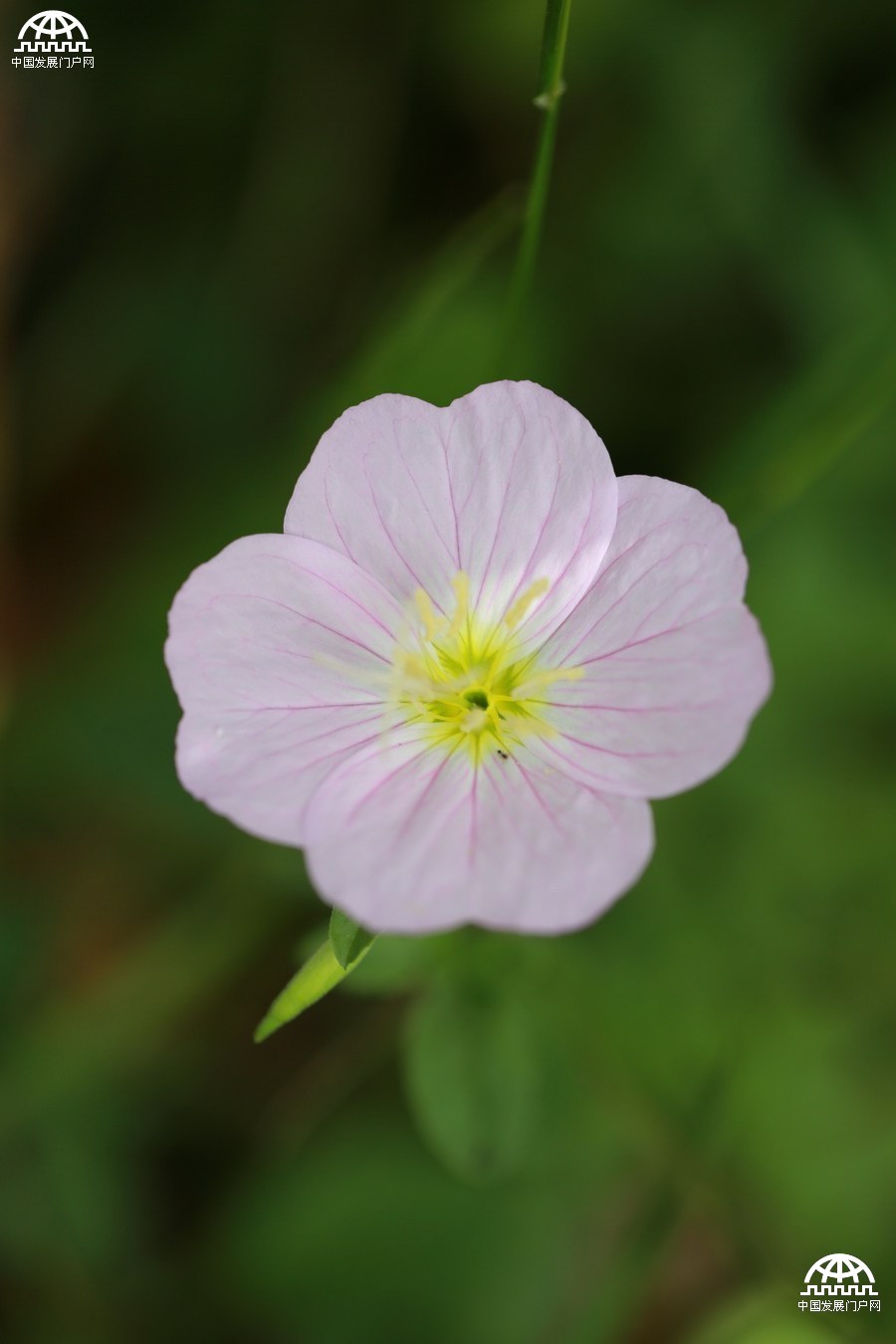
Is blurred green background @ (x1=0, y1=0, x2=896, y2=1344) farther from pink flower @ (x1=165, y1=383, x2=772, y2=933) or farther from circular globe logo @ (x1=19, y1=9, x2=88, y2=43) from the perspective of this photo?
pink flower @ (x1=165, y1=383, x2=772, y2=933)

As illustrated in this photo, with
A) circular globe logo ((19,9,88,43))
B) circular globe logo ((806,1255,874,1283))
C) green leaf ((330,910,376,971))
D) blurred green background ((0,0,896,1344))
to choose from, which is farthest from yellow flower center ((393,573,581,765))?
circular globe logo ((19,9,88,43))

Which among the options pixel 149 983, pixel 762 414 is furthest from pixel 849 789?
pixel 149 983

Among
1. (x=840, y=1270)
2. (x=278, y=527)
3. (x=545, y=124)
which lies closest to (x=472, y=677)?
(x=545, y=124)

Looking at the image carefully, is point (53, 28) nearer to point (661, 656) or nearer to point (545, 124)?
point (545, 124)

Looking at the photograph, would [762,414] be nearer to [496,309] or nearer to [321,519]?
[496,309]

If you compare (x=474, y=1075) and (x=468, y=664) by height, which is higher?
(x=468, y=664)

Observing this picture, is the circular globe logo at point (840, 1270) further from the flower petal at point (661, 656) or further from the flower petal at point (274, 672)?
the flower petal at point (274, 672)

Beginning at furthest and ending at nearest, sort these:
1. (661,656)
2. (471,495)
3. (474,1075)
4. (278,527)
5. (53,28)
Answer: (53,28)
(278,527)
(474,1075)
(471,495)
(661,656)
